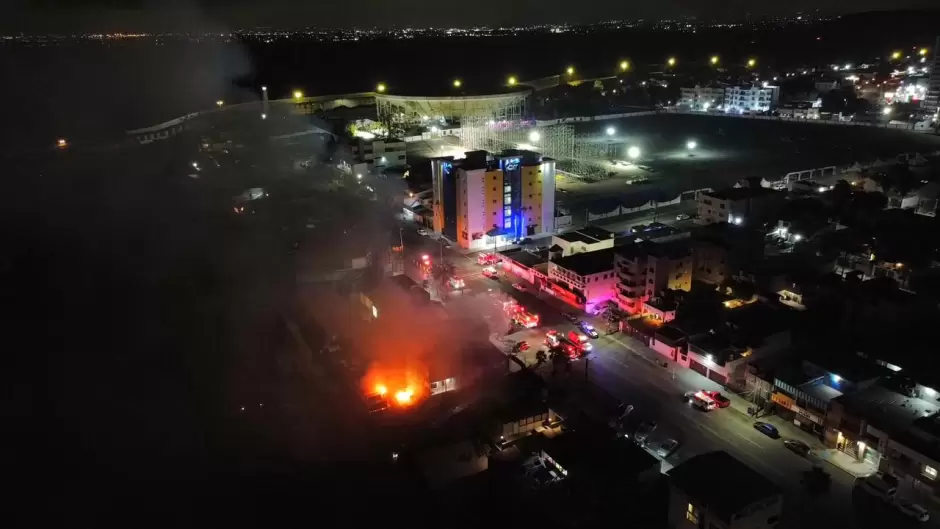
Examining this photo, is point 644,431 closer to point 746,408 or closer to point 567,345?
point 746,408

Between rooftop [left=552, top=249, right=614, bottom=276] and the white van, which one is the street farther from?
rooftop [left=552, top=249, right=614, bottom=276]

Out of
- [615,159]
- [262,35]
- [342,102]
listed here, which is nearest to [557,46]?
[262,35]

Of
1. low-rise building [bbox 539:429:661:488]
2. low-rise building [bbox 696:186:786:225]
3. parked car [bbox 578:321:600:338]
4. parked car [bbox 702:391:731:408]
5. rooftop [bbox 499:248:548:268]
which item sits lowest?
parked car [bbox 702:391:731:408]

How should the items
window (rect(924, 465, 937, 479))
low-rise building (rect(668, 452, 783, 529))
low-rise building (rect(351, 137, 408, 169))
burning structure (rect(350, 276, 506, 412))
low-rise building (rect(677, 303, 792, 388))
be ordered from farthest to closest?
low-rise building (rect(351, 137, 408, 169))
burning structure (rect(350, 276, 506, 412))
low-rise building (rect(677, 303, 792, 388))
window (rect(924, 465, 937, 479))
low-rise building (rect(668, 452, 783, 529))

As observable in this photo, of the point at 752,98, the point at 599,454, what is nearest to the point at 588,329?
the point at 599,454

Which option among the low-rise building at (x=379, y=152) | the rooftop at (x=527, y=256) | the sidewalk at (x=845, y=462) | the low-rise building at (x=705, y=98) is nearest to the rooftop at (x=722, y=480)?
the sidewalk at (x=845, y=462)

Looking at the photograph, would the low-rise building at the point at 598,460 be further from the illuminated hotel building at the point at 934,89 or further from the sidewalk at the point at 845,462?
the illuminated hotel building at the point at 934,89

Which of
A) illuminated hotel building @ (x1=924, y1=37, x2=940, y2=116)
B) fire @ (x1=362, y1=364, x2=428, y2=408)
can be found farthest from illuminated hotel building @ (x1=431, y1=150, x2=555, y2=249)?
illuminated hotel building @ (x1=924, y1=37, x2=940, y2=116)
